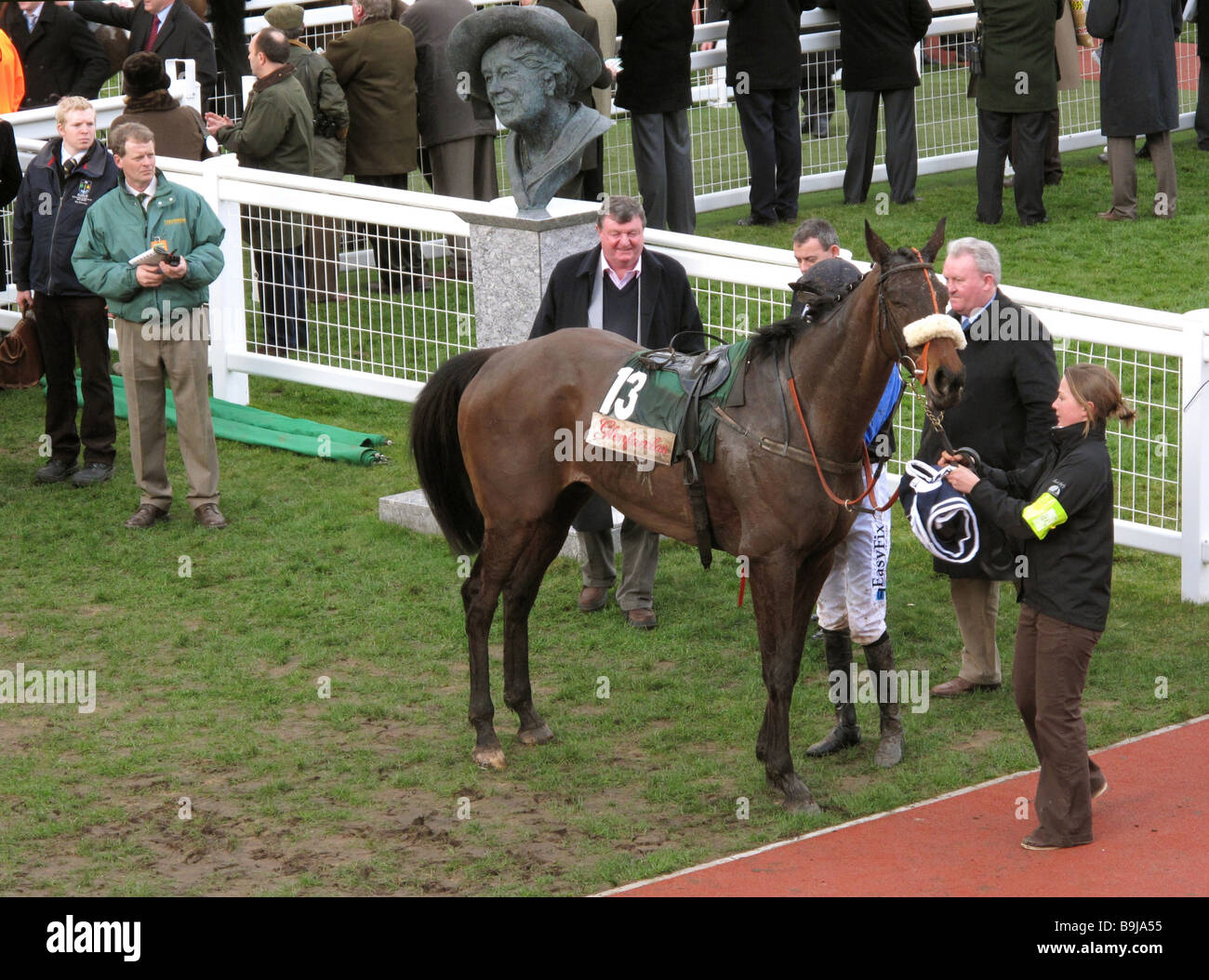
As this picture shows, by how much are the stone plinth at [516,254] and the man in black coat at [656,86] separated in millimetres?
4040

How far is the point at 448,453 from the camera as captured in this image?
23.6 feet

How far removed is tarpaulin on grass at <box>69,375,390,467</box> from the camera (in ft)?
35.3

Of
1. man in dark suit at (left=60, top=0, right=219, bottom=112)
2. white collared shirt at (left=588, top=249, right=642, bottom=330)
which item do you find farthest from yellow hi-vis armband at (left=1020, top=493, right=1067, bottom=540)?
man in dark suit at (left=60, top=0, right=219, bottom=112)

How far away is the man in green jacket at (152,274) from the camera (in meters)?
9.15

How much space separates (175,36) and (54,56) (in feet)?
3.54

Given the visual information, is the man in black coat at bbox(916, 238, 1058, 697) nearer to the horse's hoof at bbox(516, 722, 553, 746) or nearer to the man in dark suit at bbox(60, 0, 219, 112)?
the horse's hoof at bbox(516, 722, 553, 746)

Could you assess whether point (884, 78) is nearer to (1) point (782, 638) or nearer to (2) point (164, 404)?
(2) point (164, 404)

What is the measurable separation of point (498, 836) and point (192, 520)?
13.8 ft

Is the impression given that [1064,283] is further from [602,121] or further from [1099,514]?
[1099,514]

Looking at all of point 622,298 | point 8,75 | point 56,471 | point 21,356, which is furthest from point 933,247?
point 8,75

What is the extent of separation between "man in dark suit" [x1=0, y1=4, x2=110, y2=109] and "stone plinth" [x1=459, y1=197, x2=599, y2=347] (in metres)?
6.27

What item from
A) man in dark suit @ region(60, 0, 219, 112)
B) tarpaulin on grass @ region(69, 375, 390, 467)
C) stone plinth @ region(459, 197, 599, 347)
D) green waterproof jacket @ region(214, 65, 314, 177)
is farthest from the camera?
man in dark suit @ region(60, 0, 219, 112)

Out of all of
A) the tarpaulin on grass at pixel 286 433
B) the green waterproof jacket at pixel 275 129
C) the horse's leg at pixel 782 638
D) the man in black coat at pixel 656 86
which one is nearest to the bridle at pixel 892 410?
the horse's leg at pixel 782 638

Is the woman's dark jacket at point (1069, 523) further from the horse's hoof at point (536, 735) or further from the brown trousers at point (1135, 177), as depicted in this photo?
the brown trousers at point (1135, 177)
